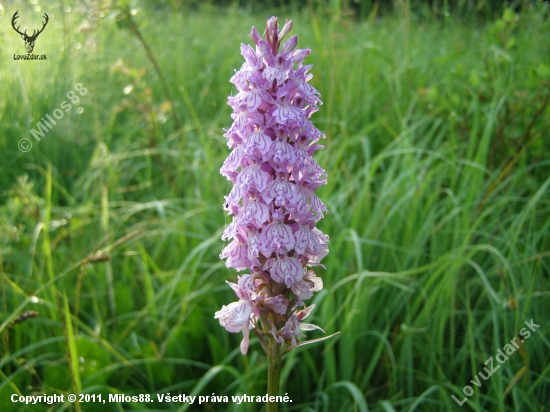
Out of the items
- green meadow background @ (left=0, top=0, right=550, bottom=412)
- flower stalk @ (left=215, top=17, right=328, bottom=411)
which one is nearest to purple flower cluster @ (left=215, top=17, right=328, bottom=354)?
flower stalk @ (left=215, top=17, right=328, bottom=411)

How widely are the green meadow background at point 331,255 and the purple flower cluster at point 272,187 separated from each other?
755 mm

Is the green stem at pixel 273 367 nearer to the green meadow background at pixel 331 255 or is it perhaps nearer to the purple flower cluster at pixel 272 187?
the purple flower cluster at pixel 272 187

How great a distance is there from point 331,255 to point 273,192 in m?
1.36

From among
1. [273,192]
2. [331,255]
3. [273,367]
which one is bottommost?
[331,255]

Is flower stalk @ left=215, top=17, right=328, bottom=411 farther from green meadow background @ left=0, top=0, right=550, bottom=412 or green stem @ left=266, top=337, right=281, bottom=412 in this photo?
green meadow background @ left=0, top=0, right=550, bottom=412

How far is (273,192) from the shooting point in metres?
1.23

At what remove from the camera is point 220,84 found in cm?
481

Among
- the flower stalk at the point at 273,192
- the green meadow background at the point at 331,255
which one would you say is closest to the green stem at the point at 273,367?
the flower stalk at the point at 273,192

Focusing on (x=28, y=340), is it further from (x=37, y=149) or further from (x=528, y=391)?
(x=528, y=391)

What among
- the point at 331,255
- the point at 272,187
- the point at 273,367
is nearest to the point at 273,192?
the point at 272,187

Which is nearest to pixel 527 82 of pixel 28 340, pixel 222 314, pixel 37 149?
pixel 222 314

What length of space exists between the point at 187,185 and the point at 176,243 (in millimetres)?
743

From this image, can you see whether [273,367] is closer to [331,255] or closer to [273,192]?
[273,192]

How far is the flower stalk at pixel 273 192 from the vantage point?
1229 mm
